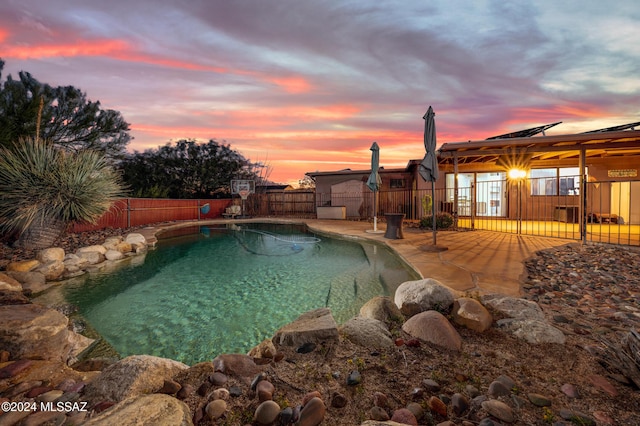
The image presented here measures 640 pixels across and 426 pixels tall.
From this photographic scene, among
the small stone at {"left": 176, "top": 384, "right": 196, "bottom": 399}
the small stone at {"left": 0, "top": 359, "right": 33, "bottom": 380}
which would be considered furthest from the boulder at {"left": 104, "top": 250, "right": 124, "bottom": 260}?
the small stone at {"left": 176, "top": 384, "right": 196, "bottom": 399}

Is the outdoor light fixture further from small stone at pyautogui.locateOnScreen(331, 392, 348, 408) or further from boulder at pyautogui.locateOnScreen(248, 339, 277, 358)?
small stone at pyautogui.locateOnScreen(331, 392, 348, 408)

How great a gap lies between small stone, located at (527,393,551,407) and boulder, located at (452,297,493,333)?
0.90 m

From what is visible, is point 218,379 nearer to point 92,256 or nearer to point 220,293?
point 220,293

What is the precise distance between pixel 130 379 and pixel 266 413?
91 centimetres

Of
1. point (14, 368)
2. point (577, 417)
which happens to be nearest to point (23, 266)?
point (14, 368)

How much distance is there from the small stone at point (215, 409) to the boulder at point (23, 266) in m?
5.97

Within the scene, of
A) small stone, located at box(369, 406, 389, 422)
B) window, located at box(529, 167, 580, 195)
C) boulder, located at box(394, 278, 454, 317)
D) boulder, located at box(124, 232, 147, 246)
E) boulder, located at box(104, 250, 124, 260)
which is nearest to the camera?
small stone, located at box(369, 406, 389, 422)

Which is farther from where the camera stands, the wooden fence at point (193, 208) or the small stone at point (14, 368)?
the wooden fence at point (193, 208)

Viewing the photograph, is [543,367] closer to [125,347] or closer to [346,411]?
[346,411]

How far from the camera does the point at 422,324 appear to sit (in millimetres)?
2295

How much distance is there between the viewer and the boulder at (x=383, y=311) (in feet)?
8.87

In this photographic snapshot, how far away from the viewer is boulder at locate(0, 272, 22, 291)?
4.04 m

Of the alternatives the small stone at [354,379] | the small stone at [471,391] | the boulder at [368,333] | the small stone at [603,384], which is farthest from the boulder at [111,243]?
the small stone at [603,384]

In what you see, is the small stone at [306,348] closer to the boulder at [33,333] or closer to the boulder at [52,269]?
the boulder at [33,333]
